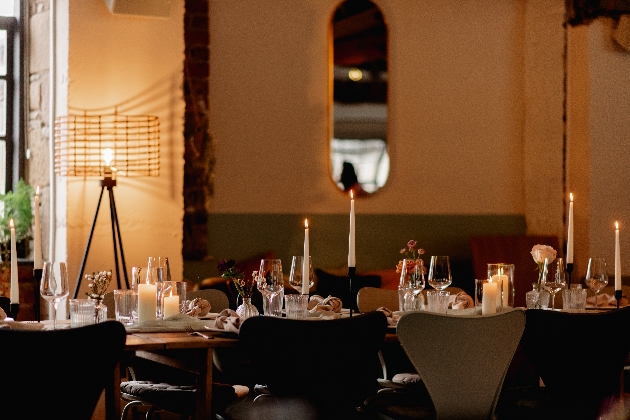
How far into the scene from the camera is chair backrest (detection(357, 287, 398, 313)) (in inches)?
171

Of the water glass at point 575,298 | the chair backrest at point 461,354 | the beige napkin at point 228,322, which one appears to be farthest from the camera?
the water glass at point 575,298

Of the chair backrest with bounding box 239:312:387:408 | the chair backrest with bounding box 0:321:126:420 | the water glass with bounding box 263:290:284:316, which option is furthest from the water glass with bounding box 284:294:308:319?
the chair backrest with bounding box 0:321:126:420

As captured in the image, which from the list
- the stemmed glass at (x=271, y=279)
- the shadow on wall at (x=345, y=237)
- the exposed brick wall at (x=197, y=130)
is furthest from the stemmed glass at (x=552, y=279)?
the exposed brick wall at (x=197, y=130)

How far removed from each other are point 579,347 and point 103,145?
9.90 ft

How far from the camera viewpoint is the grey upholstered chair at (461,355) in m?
3.02

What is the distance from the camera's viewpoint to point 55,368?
2.53 m

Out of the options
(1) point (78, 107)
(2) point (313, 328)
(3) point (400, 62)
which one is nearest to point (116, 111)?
(1) point (78, 107)

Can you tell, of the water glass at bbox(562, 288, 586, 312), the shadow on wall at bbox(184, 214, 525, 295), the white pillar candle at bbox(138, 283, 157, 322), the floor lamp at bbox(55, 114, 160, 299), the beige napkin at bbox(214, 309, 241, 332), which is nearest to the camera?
the beige napkin at bbox(214, 309, 241, 332)

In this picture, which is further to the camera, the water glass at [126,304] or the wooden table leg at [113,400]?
the water glass at [126,304]

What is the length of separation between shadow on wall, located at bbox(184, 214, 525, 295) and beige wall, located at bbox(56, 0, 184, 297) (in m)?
0.72

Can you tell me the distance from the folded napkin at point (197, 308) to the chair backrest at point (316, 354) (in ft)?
2.67

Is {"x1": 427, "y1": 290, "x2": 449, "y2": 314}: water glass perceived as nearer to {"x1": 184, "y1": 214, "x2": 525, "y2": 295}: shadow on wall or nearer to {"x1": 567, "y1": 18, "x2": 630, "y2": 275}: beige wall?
{"x1": 184, "y1": 214, "x2": 525, "y2": 295}: shadow on wall

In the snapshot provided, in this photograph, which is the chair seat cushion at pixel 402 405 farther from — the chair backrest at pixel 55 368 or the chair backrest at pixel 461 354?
the chair backrest at pixel 55 368

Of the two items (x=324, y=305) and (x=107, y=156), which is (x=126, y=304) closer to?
(x=324, y=305)
